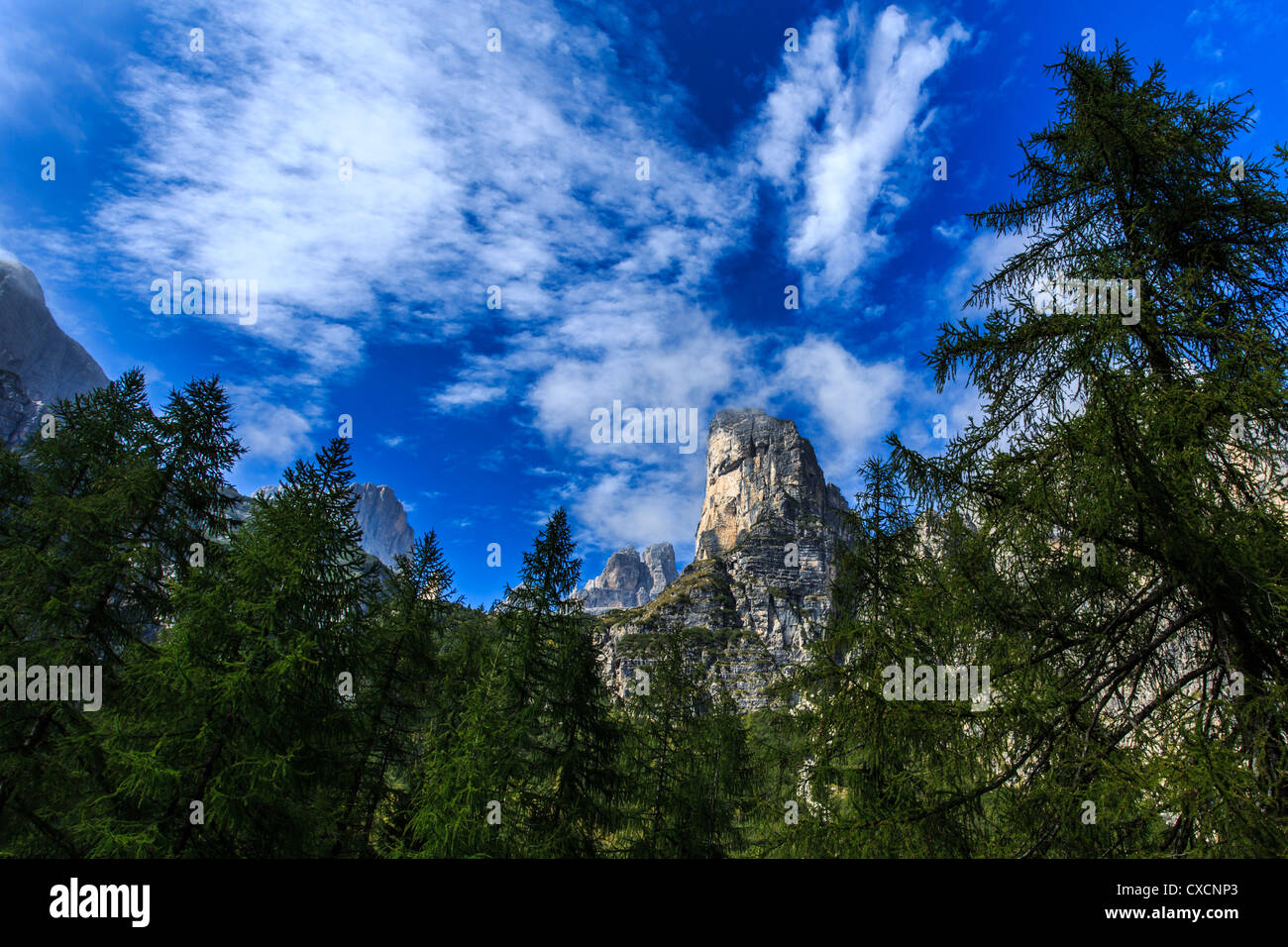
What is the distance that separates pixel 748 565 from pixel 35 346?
221 meters

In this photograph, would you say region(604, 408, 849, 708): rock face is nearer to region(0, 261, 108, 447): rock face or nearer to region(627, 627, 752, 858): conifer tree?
region(627, 627, 752, 858): conifer tree

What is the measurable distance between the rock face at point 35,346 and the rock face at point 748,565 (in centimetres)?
16749

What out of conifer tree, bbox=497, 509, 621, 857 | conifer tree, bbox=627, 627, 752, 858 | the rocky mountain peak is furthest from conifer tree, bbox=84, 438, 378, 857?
the rocky mountain peak

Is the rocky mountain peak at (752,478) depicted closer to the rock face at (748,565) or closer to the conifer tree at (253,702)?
the rock face at (748,565)

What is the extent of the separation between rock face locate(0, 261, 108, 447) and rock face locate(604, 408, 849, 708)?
167493 mm

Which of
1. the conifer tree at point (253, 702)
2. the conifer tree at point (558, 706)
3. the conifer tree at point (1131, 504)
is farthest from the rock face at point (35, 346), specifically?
the conifer tree at point (1131, 504)

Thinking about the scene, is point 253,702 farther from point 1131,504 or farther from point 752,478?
point 752,478

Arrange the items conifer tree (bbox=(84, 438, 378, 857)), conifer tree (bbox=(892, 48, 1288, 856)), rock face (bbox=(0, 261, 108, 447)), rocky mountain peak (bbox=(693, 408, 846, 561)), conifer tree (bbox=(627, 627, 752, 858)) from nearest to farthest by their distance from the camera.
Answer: conifer tree (bbox=(892, 48, 1288, 856)) → conifer tree (bbox=(84, 438, 378, 857)) → conifer tree (bbox=(627, 627, 752, 858)) → rock face (bbox=(0, 261, 108, 447)) → rocky mountain peak (bbox=(693, 408, 846, 561))

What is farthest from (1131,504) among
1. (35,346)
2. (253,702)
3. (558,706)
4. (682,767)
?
(35,346)

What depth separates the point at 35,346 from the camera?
158750 mm

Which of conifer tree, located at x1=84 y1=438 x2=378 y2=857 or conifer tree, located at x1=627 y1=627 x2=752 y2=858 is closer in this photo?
conifer tree, located at x1=84 y1=438 x2=378 y2=857

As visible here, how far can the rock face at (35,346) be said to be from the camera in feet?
490

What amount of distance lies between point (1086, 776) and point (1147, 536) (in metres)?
1.88

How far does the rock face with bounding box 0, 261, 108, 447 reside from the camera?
149 m
